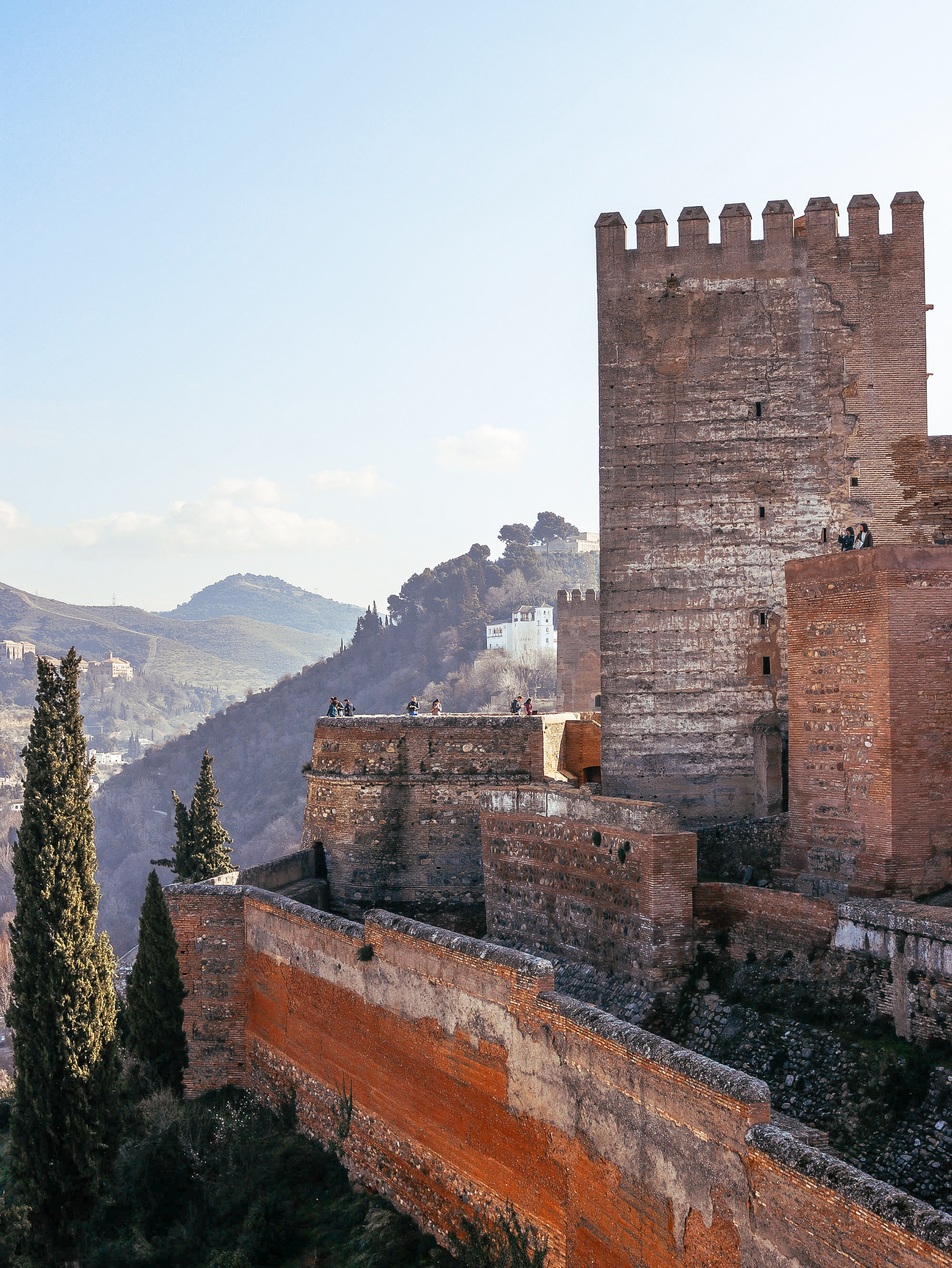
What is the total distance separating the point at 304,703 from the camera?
347 ft

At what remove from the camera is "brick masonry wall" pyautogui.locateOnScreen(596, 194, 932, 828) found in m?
18.3

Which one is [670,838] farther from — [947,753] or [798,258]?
[798,258]

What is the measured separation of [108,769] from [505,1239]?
143795 mm

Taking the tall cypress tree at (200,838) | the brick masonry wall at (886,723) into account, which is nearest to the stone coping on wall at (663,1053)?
the brick masonry wall at (886,723)

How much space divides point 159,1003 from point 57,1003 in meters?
2.37

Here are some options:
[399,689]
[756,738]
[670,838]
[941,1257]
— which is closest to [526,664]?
[399,689]

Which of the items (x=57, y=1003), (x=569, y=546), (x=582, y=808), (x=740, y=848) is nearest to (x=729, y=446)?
(x=740, y=848)

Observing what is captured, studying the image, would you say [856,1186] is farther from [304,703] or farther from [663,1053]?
[304,703]

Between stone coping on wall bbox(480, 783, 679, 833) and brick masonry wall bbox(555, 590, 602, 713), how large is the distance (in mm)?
19834

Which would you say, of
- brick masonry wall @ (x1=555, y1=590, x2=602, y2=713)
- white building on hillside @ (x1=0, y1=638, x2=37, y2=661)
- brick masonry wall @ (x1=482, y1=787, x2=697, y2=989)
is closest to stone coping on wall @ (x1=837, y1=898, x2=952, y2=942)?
brick masonry wall @ (x1=482, y1=787, x2=697, y2=989)

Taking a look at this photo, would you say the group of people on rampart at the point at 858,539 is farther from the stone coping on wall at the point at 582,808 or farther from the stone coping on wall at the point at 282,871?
the stone coping on wall at the point at 282,871

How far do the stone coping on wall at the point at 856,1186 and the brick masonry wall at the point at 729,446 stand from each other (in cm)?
1143

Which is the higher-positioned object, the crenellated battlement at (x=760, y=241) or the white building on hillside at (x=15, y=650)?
the crenellated battlement at (x=760, y=241)

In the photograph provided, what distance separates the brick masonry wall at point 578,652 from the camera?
36438 millimetres
